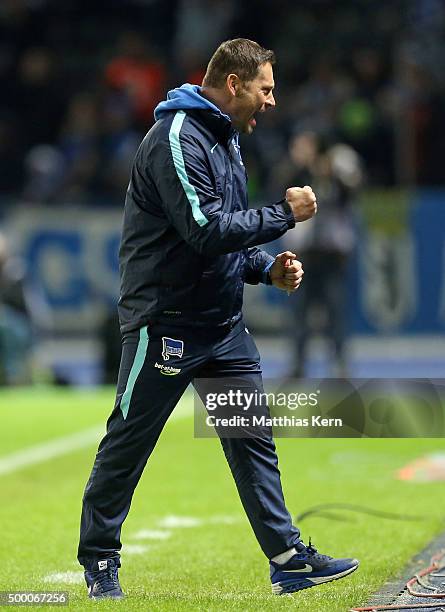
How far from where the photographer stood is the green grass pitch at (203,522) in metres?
6.15

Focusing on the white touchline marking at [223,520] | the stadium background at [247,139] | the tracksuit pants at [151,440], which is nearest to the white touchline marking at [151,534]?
the white touchline marking at [223,520]

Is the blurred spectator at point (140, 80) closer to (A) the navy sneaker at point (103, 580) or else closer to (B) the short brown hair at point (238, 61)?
(B) the short brown hair at point (238, 61)

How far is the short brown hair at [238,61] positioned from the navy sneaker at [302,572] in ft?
6.28

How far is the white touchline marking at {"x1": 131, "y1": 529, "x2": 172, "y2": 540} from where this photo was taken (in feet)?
25.3

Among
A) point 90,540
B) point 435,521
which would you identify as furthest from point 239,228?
point 435,521

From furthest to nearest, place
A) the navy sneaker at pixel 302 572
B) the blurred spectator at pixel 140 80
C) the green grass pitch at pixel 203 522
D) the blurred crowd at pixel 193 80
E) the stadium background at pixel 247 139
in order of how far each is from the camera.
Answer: the blurred spectator at pixel 140 80, the blurred crowd at pixel 193 80, the stadium background at pixel 247 139, the green grass pitch at pixel 203 522, the navy sneaker at pixel 302 572

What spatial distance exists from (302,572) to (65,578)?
1173 mm

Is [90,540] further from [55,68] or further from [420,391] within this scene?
[55,68]

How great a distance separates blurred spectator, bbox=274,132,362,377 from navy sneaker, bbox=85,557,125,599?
27.9ft

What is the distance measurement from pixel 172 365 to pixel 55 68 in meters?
16.9

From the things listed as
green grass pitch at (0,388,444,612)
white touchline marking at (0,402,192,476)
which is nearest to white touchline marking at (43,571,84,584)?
green grass pitch at (0,388,444,612)

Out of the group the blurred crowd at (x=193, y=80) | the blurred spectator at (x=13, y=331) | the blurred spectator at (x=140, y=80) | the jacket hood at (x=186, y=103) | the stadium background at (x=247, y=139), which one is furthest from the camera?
the blurred spectator at (x=140, y=80)

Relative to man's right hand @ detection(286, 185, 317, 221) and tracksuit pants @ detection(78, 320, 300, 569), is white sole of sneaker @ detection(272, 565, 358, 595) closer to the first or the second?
tracksuit pants @ detection(78, 320, 300, 569)

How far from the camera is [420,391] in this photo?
655cm
